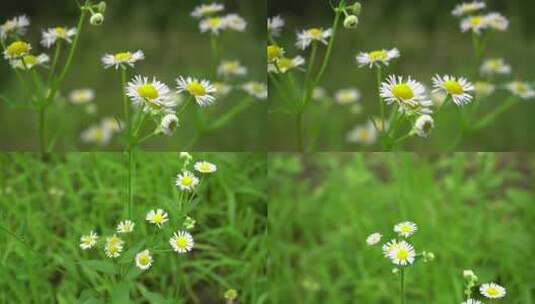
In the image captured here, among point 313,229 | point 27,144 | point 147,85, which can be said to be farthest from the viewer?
point 313,229

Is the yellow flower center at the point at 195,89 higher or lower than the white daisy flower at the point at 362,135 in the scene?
higher

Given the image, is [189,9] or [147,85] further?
[189,9]

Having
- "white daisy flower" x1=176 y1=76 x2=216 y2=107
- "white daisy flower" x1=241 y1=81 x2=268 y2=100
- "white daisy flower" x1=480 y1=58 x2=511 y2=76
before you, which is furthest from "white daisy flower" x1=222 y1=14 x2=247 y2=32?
"white daisy flower" x1=480 y1=58 x2=511 y2=76

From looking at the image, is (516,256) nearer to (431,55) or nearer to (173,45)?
(431,55)

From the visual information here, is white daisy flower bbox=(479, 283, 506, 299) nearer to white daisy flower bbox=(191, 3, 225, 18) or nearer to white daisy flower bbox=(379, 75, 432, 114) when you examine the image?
white daisy flower bbox=(379, 75, 432, 114)

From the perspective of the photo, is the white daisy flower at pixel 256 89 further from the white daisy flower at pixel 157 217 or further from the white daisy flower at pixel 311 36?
the white daisy flower at pixel 157 217

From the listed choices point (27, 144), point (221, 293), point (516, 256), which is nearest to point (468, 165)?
point (516, 256)

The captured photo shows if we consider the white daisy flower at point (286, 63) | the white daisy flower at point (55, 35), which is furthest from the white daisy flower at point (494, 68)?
the white daisy flower at point (55, 35)
